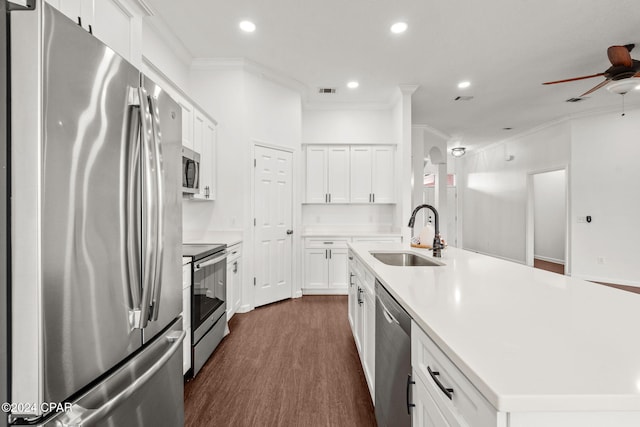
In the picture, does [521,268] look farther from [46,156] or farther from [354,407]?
[46,156]

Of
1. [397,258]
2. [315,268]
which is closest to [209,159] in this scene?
[315,268]

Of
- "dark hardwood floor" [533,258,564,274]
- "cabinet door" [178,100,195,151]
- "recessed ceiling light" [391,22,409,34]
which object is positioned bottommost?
"dark hardwood floor" [533,258,564,274]

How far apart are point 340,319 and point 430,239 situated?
5.01ft

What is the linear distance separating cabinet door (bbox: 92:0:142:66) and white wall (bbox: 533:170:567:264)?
8199 millimetres

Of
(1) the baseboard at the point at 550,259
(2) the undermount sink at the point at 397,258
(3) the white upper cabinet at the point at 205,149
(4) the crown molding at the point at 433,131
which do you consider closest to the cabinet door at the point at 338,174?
(3) the white upper cabinet at the point at 205,149

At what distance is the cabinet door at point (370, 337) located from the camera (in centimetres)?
168

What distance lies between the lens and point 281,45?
3.25 metres

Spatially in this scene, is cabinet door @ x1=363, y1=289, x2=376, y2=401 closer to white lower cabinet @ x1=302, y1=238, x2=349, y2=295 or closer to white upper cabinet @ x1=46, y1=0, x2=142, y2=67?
white upper cabinet @ x1=46, y1=0, x2=142, y2=67

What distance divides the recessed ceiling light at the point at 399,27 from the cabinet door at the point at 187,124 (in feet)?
7.07

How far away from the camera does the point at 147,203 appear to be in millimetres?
1051

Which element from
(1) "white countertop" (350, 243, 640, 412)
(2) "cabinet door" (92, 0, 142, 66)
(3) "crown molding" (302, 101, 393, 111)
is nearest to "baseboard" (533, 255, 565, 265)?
(3) "crown molding" (302, 101, 393, 111)

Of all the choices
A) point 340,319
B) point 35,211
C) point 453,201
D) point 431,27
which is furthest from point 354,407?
point 453,201

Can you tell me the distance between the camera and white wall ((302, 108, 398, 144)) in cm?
497

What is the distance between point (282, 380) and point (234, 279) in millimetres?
1411
